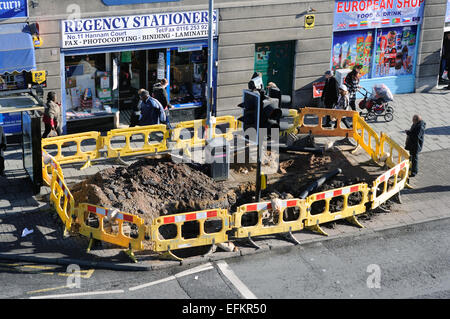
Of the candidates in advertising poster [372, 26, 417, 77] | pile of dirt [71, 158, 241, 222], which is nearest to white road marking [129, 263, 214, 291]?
pile of dirt [71, 158, 241, 222]

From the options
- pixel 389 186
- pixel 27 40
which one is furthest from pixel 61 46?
pixel 389 186

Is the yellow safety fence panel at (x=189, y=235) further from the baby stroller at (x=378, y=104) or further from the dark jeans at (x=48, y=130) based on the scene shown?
the baby stroller at (x=378, y=104)

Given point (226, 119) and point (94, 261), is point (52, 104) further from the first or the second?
point (94, 261)

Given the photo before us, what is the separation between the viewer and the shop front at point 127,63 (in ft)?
68.1

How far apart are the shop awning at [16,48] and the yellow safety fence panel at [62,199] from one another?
4098 mm


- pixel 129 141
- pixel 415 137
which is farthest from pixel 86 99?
pixel 415 137

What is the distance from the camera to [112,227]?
51.8ft

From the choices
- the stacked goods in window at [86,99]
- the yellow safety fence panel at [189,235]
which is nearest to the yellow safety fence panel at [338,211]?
the yellow safety fence panel at [189,235]

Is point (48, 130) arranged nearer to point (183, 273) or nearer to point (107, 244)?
point (107, 244)

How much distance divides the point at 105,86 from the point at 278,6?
5.65m

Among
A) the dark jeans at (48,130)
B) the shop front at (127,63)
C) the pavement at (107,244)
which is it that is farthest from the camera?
the shop front at (127,63)

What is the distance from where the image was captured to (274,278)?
14414 mm

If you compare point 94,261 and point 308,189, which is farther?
point 308,189

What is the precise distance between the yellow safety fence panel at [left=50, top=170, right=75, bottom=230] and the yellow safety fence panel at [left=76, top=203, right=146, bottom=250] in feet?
0.76
